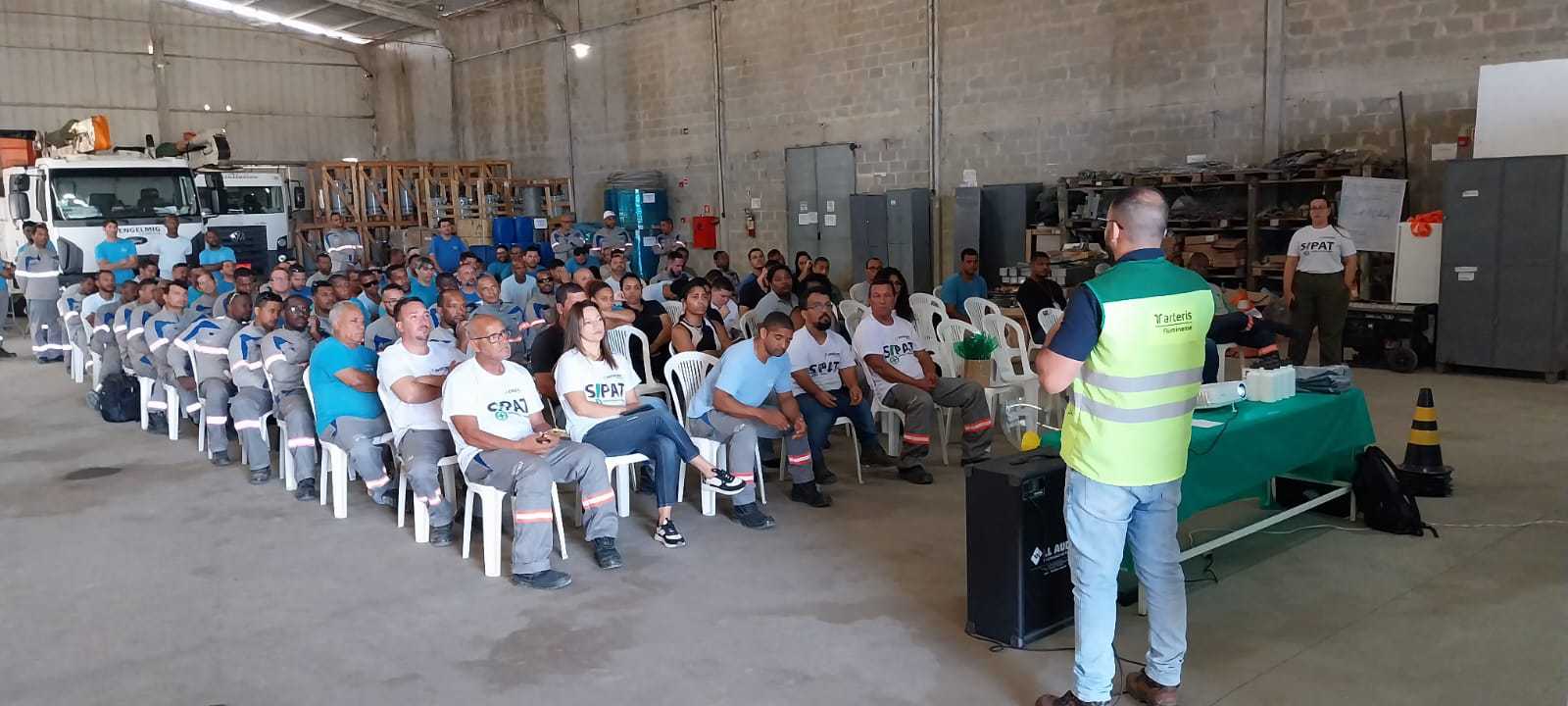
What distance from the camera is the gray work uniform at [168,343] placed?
24.9 feet

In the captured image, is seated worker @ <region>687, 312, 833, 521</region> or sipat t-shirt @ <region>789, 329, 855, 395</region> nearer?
seated worker @ <region>687, 312, 833, 521</region>

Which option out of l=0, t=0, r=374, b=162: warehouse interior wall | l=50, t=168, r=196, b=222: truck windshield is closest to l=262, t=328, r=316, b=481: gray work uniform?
l=50, t=168, r=196, b=222: truck windshield

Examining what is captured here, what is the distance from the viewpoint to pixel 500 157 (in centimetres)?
2011

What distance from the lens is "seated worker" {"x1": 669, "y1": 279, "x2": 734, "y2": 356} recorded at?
6.50 m

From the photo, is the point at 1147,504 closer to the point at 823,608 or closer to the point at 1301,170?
the point at 823,608

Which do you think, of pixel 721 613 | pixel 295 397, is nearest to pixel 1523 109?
pixel 721 613

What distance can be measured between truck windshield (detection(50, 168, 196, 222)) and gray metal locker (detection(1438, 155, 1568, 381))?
1350 centimetres

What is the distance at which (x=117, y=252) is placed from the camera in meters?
12.4

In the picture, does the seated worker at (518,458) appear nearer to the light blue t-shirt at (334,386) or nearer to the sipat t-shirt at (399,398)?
the sipat t-shirt at (399,398)

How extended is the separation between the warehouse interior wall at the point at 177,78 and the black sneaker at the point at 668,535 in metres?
17.9

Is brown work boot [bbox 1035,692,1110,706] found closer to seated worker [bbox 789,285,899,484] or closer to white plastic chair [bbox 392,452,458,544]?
seated worker [bbox 789,285,899,484]

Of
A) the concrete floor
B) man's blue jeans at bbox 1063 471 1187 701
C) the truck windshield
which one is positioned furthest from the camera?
the truck windshield

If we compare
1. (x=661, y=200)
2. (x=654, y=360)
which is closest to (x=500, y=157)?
(x=661, y=200)

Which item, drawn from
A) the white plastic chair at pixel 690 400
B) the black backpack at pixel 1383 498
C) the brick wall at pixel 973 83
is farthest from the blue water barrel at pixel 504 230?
the black backpack at pixel 1383 498
